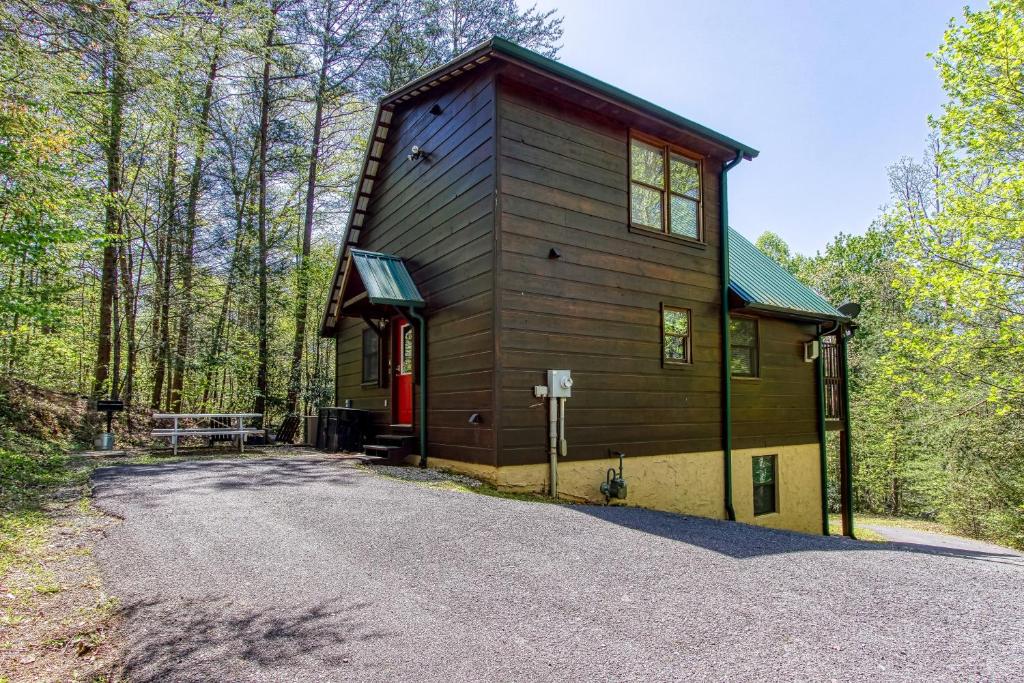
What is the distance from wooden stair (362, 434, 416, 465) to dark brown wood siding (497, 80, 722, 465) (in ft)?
7.65

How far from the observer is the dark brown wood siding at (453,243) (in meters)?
6.96

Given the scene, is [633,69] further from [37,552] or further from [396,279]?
[37,552]

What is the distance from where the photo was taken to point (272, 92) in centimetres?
1573

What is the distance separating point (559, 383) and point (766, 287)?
222 inches

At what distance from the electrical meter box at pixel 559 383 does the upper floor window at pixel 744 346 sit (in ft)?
13.3

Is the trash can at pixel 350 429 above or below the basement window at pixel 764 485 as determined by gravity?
above

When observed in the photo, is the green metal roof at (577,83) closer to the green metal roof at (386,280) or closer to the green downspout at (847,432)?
the green metal roof at (386,280)

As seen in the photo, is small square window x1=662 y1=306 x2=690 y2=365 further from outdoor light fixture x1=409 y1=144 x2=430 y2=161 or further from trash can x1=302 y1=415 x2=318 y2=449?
trash can x1=302 y1=415 x2=318 y2=449

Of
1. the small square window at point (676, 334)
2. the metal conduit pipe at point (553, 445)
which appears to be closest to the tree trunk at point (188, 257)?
the metal conduit pipe at point (553, 445)

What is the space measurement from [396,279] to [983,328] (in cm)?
1341

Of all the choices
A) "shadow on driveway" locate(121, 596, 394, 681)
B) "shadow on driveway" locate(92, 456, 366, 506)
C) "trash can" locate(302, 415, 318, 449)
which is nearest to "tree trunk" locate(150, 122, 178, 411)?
"trash can" locate(302, 415, 318, 449)

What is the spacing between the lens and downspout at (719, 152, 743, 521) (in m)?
9.10

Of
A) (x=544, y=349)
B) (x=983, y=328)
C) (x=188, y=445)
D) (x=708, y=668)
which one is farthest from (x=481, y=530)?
(x=983, y=328)

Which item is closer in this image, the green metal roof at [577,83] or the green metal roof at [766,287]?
the green metal roof at [577,83]
